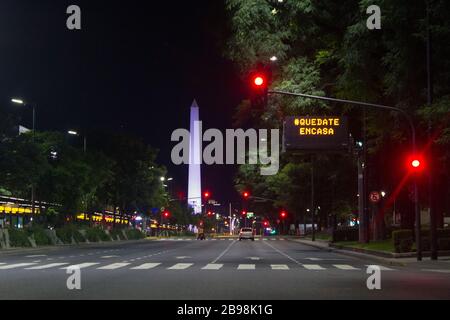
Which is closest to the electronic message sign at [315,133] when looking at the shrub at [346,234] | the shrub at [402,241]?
the shrub at [402,241]

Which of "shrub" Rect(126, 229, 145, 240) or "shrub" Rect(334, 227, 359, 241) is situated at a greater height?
"shrub" Rect(334, 227, 359, 241)

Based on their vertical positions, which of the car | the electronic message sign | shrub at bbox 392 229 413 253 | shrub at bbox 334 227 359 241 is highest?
the electronic message sign

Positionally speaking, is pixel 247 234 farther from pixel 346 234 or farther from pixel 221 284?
pixel 221 284

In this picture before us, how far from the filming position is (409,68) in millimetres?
30859

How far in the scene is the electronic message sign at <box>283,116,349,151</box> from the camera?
40.6m

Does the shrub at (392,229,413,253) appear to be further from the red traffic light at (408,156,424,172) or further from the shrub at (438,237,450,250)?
the red traffic light at (408,156,424,172)

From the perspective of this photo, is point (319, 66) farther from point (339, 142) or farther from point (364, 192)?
point (364, 192)

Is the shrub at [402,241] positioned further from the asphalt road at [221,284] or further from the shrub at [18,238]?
the shrub at [18,238]

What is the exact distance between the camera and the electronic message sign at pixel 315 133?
133ft

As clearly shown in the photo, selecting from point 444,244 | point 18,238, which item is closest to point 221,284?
point 444,244

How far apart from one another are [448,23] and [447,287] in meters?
12.2

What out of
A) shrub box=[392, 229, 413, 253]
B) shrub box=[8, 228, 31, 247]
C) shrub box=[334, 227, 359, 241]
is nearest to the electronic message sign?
shrub box=[392, 229, 413, 253]

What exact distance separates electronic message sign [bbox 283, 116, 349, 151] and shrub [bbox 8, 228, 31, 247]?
70.6 ft
